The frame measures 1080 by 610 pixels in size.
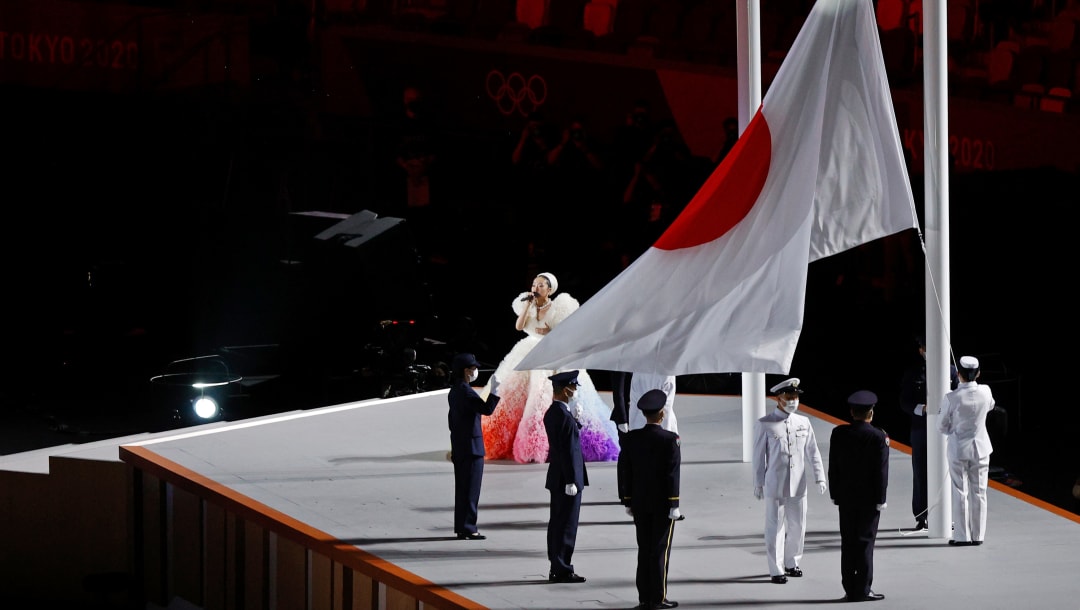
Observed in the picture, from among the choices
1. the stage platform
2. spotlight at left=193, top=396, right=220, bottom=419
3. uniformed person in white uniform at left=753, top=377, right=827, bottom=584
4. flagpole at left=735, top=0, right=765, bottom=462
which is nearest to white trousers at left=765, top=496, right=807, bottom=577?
uniformed person in white uniform at left=753, top=377, right=827, bottom=584

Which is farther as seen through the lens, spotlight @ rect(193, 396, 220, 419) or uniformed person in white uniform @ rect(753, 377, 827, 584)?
spotlight @ rect(193, 396, 220, 419)

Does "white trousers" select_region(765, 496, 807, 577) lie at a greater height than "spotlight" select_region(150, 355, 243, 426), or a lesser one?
lesser

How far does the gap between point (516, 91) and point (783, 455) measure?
10.9 meters

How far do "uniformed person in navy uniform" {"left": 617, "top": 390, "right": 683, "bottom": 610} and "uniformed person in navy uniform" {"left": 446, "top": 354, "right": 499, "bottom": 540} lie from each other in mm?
1582

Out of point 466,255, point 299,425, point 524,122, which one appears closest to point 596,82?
point 524,122

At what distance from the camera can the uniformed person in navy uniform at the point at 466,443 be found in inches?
364

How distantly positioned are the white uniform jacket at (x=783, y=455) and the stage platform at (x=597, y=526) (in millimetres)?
543

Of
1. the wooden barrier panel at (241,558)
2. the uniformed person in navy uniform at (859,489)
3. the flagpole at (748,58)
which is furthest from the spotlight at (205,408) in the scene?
the uniformed person in navy uniform at (859,489)

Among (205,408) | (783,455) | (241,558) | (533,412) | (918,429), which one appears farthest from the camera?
(205,408)

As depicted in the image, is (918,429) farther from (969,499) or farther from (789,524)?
(789,524)

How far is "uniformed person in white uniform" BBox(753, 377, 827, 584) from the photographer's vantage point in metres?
8.39

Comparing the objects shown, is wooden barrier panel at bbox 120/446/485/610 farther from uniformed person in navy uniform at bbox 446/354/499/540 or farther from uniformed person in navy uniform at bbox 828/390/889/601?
uniformed person in navy uniform at bbox 828/390/889/601

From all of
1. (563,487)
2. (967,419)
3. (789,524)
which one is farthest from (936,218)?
(563,487)

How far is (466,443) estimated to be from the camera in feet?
30.8
